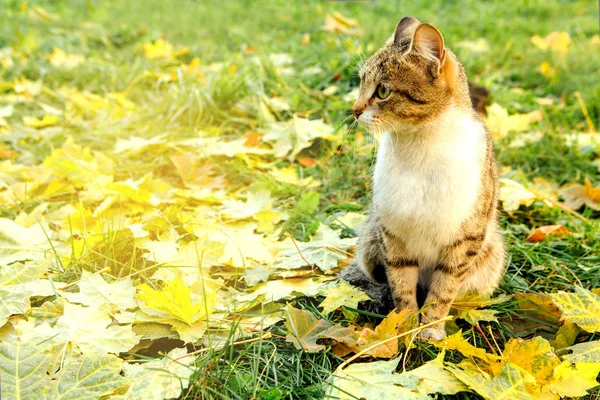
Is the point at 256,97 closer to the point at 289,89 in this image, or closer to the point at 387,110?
the point at 289,89

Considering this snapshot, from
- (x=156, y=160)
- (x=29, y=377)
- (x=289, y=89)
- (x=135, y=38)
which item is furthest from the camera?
(x=135, y=38)

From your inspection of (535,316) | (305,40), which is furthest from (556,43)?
(535,316)

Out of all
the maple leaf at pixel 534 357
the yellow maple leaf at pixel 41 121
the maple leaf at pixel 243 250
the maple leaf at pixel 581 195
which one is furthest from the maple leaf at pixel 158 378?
the yellow maple leaf at pixel 41 121

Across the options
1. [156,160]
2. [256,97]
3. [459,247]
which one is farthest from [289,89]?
[459,247]

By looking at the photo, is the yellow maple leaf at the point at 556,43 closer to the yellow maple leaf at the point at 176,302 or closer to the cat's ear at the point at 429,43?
the cat's ear at the point at 429,43

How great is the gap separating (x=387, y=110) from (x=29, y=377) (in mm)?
1196

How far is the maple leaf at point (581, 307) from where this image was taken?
1.68 m

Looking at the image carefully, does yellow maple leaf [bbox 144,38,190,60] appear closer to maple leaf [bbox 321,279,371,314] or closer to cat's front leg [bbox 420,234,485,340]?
maple leaf [bbox 321,279,371,314]

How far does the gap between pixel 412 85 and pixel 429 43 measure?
13 cm

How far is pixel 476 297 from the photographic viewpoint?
1.93 m

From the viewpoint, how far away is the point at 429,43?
1.66 metres

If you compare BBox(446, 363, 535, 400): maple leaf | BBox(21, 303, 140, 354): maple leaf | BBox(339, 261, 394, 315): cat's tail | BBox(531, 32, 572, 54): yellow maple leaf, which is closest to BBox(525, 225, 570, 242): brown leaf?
BBox(339, 261, 394, 315): cat's tail

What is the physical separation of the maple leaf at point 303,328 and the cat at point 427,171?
338 millimetres

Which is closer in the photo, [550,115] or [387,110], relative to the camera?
[387,110]
